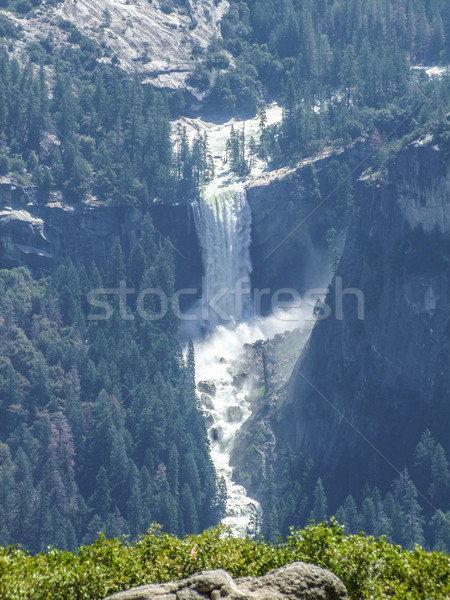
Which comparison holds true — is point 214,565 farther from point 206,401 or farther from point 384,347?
point 206,401

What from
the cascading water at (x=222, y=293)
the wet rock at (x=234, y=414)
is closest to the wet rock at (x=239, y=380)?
the cascading water at (x=222, y=293)

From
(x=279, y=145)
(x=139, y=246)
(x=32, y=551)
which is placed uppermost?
(x=279, y=145)

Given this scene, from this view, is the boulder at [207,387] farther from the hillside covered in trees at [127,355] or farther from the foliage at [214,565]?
the foliage at [214,565]

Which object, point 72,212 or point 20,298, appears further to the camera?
point 72,212

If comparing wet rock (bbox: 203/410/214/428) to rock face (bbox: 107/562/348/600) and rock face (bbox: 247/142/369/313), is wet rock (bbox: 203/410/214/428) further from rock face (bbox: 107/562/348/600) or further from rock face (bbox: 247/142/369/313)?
rock face (bbox: 107/562/348/600)

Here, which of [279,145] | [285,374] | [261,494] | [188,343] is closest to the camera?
[261,494]

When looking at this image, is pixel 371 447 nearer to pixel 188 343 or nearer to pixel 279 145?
pixel 188 343

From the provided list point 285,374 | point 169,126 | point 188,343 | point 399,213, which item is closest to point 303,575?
point 399,213
